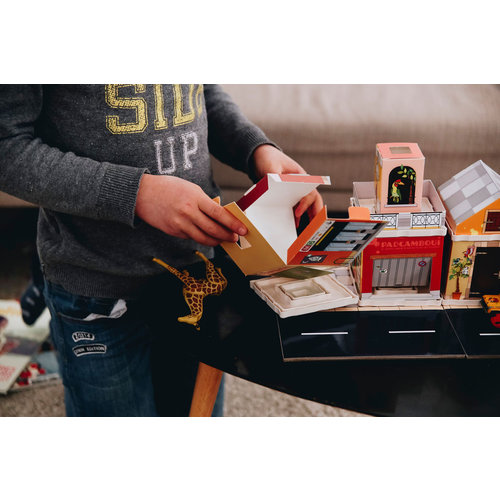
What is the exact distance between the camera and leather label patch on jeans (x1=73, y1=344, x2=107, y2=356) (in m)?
0.93

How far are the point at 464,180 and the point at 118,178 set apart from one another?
1.65 feet

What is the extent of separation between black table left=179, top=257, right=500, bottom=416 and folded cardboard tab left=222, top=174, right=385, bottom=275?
0.32 ft

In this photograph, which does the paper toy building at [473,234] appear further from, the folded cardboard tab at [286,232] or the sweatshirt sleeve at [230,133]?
the sweatshirt sleeve at [230,133]

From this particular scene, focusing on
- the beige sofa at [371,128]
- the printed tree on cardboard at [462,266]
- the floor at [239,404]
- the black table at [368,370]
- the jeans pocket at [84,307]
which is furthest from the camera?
the beige sofa at [371,128]

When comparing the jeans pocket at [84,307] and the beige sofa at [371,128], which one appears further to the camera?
the beige sofa at [371,128]

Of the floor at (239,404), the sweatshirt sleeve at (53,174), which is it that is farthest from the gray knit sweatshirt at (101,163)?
the floor at (239,404)

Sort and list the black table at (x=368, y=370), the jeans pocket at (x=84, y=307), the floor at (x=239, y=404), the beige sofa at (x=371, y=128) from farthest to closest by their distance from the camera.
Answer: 1. the beige sofa at (x=371, y=128)
2. the floor at (x=239, y=404)
3. the jeans pocket at (x=84, y=307)
4. the black table at (x=368, y=370)

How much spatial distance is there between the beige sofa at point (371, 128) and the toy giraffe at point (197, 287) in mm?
913

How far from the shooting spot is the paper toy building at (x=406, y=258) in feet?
2.53

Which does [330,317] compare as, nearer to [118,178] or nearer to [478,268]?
[478,268]

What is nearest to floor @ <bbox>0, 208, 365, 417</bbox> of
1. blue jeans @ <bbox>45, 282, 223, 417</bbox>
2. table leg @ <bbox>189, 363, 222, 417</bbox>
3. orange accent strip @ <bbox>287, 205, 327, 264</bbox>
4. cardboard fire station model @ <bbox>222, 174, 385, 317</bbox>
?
blue jeans @ <bbox>45, 282, 223, 417</bbox>

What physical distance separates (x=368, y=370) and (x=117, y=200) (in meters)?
0.41


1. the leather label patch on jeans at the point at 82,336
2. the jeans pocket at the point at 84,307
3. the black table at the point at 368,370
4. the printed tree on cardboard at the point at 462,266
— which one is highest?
the printed tree on cardboard at the point at 462,266

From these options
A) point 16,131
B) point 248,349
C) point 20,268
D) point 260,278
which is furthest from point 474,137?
point 20,268
